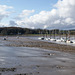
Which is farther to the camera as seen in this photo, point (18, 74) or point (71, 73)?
point (71, 73)

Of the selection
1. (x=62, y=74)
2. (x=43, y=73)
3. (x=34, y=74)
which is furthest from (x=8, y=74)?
(x=62, y=74)

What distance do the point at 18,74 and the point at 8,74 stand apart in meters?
1.02

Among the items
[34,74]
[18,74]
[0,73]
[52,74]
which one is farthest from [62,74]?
[0,73]

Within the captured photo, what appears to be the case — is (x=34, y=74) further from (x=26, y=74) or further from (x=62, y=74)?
(x=62, y=74)

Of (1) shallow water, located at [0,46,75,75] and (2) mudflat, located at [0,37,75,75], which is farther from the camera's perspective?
(2) mudflat, located at [0,37,75,75]

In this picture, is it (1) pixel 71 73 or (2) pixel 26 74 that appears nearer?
(2) pixel 26 74

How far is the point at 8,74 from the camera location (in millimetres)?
16469

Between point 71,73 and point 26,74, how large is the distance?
5.04 metres

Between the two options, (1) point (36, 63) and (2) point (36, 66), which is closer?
(2) point (36, 66)

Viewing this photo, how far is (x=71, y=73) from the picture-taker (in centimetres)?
1778

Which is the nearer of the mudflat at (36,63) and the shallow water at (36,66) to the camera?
the shallow water at (36,66)

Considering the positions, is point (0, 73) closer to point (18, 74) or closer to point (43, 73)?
point (18, 74)

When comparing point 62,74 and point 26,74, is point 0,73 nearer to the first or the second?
point 26,74

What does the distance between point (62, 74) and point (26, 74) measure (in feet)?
12.7
